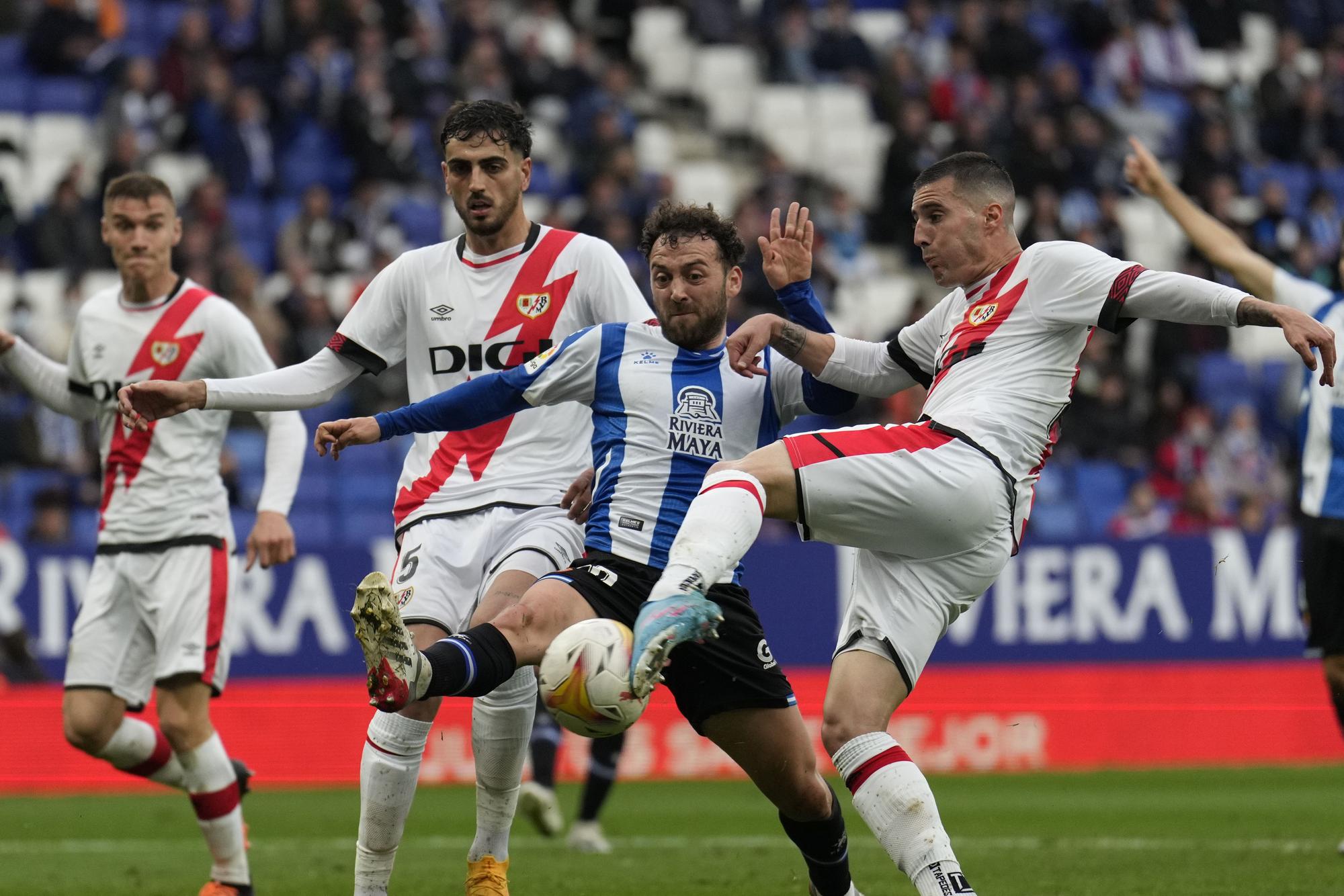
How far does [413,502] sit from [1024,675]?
8.31m

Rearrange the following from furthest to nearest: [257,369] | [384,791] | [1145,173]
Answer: [257,369], [1145,173], [384,791]

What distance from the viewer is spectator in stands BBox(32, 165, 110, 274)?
55.1 ft

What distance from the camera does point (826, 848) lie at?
6.74 m

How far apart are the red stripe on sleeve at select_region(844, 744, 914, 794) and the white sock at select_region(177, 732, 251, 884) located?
125 inches

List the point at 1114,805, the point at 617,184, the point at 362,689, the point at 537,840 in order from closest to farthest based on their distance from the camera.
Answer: the point at 537,840 → the point at 1114,805 → the point at 362,689 → the point at 617,184

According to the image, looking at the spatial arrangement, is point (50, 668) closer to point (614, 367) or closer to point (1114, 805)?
point (1114, 805)

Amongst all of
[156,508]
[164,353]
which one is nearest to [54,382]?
[164,353]

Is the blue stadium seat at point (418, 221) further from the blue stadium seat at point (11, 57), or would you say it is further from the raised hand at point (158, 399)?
the raised hand at point (158, 399)

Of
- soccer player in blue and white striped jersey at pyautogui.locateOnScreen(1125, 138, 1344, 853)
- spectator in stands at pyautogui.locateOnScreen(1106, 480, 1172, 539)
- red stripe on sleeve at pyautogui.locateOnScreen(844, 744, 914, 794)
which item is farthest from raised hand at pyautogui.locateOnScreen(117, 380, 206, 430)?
spectator in stands at pyautogui.locateOnScreen(1106, 480, 1172, 539)

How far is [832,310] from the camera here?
19.2 meters

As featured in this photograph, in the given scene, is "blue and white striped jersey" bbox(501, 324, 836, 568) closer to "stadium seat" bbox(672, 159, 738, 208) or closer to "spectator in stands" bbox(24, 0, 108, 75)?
"spectator in stands" bbox(24, 0, 108, 75)

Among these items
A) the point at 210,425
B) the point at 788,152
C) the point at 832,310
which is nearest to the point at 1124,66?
the point at 788,152

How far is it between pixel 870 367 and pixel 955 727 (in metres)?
7.97

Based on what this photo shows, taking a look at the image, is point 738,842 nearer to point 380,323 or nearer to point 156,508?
point 156,508
